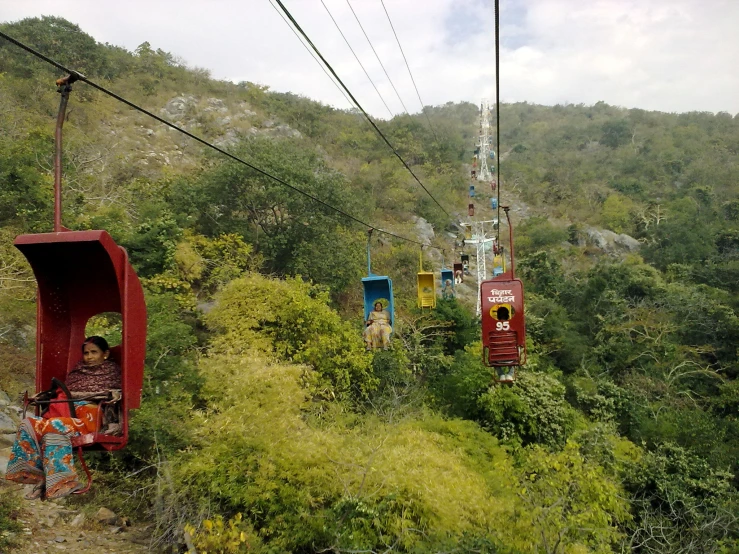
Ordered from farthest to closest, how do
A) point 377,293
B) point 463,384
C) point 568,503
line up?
point 463,384, point 377,293, point 568,503

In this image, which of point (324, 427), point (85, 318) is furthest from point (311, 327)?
point (85, 318)

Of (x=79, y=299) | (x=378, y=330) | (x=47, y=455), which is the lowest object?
(x=47, y=455)

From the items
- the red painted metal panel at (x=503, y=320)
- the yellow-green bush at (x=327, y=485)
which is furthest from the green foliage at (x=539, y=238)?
the red painted metal panel at (x=503, y=320)

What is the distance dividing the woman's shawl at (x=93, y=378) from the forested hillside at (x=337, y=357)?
13.1ft

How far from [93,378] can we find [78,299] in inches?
30.1

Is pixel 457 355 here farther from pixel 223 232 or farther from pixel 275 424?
pixel 275 424

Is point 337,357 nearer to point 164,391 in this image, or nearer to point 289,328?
point 289,328

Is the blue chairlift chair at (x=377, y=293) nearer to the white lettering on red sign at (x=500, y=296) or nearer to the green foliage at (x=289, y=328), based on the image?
the green foliage at (x=289, y=328)

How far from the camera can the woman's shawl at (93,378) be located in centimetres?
429

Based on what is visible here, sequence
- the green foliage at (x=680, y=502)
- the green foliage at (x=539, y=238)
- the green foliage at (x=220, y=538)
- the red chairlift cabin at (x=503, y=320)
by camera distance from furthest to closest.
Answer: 1. the green foliage at (x=539, y=238)
2. the green foliage at (x=680, y=502)
3. the red chairlift cabin at (x=503, y=320)
4. the green foliage at (x=220, y=538)

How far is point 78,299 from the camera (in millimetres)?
4672

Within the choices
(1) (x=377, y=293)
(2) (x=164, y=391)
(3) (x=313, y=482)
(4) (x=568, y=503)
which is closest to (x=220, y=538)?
(3) (x=313, y=482)

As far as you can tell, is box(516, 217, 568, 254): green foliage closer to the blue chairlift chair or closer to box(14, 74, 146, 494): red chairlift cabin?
the blue chairlift chair

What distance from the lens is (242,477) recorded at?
8852 mm
